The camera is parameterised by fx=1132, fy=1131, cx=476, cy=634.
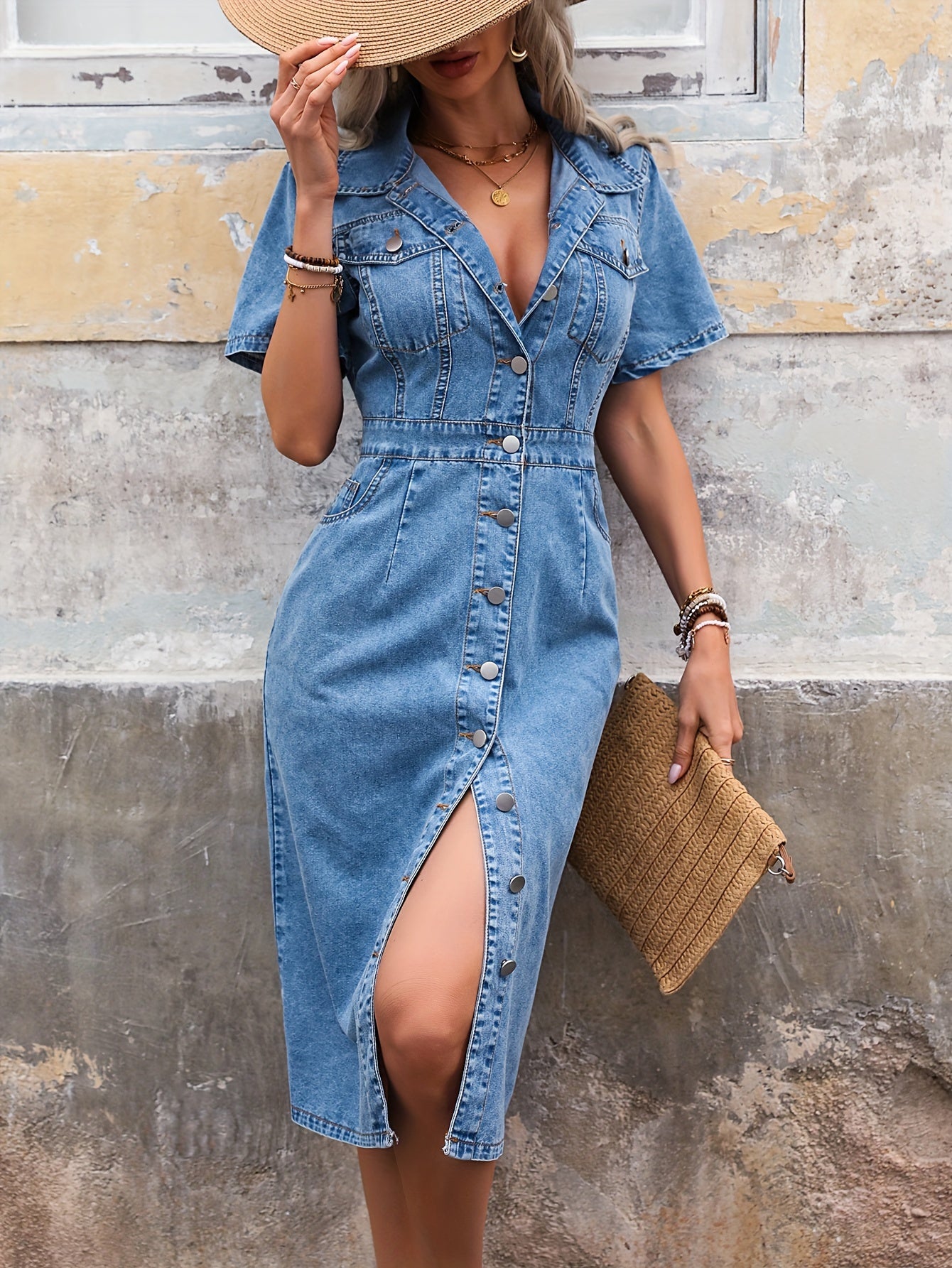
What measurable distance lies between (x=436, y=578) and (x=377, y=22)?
2.97ft

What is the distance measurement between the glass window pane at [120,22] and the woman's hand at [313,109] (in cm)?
81

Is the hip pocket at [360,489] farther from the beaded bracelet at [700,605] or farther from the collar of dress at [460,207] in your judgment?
the beaded bracelet at [700,605]

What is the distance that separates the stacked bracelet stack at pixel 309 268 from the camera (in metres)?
1.87

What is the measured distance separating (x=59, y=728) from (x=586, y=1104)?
56.4 inches

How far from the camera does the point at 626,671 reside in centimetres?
247

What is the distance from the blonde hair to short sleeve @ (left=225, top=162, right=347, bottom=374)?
16cm

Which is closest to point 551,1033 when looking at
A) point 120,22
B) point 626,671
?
point 626,671

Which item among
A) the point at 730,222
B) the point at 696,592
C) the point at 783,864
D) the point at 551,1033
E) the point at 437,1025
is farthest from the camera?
the point at 551,1033

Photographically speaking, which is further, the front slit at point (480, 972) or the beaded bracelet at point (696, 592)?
the beaded bracelet at point (696, 592)

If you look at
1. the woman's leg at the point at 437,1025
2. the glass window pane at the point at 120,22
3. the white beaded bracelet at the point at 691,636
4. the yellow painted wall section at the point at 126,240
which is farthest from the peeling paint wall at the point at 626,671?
the woman's leg at the point at 437,1025

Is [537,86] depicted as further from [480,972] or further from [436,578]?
[480,972]

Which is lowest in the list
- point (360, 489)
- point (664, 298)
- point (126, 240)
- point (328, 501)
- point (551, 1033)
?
point (551, 1033)

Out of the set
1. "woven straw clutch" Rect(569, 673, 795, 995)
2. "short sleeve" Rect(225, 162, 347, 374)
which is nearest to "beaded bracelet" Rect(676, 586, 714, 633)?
"woven straw clutch" Rect(569, 673, 795, 995)

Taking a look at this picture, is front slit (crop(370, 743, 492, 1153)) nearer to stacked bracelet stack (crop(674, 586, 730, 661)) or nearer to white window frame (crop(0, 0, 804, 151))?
stacked bracelet stack (crop(674, 586, 730, 661))
